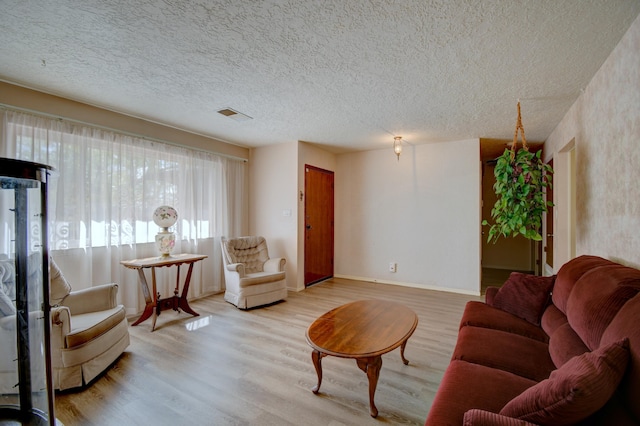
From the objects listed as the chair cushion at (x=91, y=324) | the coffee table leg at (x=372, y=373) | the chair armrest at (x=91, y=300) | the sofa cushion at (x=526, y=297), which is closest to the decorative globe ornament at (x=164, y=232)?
the chair armrest at (x=91, y=300)

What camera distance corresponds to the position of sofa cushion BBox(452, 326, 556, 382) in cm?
147

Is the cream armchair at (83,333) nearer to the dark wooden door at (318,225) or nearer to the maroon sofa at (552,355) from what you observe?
the maroon sofa at (552,355)

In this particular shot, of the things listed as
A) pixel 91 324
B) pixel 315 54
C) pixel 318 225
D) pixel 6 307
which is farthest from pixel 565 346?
pixel 318 225

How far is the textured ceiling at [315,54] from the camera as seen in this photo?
165cm

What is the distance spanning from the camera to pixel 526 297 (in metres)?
2.15

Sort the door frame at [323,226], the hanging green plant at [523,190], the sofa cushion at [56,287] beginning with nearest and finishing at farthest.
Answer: the sofa cushion at [56,287] → the hanging green plant at [523,190] → the door frame at [323,226]

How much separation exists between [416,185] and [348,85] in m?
2.77

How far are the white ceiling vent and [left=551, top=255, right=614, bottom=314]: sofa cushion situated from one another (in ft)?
11.2

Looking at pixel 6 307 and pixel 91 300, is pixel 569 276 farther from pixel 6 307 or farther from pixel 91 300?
pixel 91 300

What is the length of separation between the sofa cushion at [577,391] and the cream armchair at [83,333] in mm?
2645

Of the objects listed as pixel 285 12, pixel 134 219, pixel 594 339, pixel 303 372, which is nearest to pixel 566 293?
pixel 594 339

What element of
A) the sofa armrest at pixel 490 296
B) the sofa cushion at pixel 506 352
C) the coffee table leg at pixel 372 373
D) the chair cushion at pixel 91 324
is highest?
the sofa armrest at pixel 490 296

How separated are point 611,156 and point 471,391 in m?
2.02

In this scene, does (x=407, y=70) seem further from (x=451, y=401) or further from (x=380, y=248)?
(x=380, y=248)
